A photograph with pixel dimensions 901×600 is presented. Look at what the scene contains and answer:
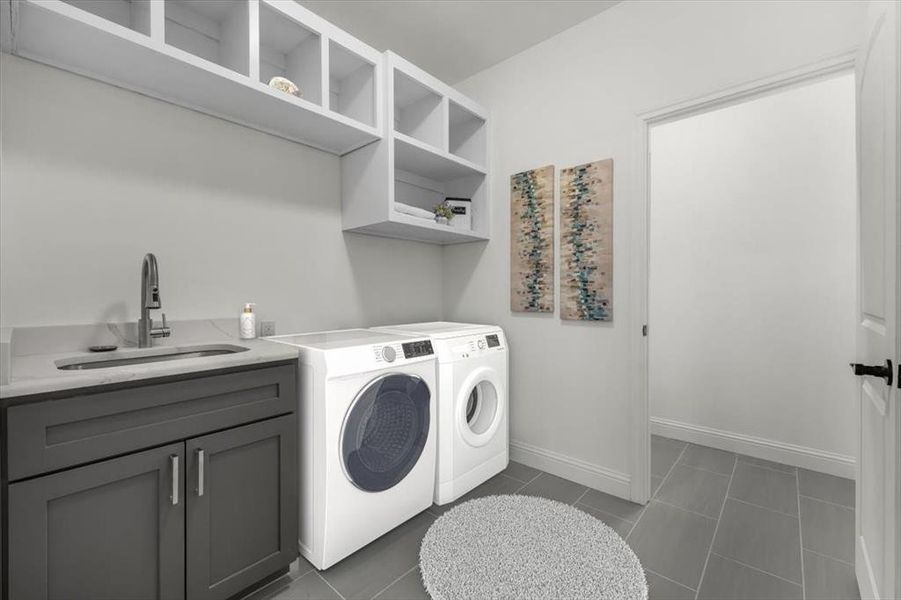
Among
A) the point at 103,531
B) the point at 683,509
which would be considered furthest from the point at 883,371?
the point at 103,531

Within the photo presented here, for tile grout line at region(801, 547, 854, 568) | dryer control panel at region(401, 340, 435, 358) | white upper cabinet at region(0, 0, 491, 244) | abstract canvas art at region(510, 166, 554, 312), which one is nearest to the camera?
white upper cabinet at region(0, 0, 491, 244)

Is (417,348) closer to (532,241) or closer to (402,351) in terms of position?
(402,351)

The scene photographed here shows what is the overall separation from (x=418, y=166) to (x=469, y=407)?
1.65 meters

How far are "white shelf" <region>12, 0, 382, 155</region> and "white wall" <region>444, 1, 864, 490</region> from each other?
3.47 feet

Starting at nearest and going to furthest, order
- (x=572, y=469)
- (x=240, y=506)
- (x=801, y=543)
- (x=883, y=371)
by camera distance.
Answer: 1. (x=883, y=371)
2. (x=240, y=506)
3. (x=801, y=543)
4. (x=572, y=469)

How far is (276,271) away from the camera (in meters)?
2.10

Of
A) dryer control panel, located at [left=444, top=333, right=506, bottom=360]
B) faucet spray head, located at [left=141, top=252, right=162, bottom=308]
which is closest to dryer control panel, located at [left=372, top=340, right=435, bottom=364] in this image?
dryer control panel, located at [left=444, top=333, right=506, bottom=360]

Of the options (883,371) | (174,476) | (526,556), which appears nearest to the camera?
(883,371)

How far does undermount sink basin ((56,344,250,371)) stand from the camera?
1.35 metres

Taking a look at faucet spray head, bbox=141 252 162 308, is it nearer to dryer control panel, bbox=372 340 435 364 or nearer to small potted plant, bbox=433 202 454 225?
dryer control panel, bbox=372 340 435 364

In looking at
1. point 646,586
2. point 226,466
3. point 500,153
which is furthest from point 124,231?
point 646,586

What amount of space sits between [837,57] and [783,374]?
192 centimetres

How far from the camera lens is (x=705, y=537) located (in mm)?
1790

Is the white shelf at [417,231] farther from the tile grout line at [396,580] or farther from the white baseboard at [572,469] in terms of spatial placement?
the tile grout line at [396,580]
